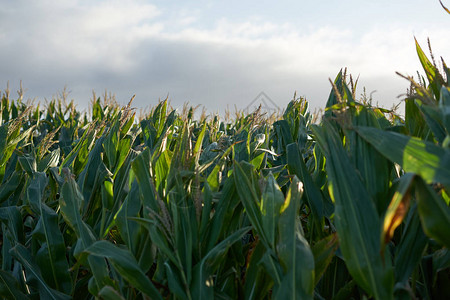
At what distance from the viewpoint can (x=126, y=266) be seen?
1010 millimetres

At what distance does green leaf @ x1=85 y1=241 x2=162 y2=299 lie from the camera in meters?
0.99

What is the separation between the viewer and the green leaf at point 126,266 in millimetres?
992

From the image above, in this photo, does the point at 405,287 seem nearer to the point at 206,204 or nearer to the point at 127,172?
the point at 206,204

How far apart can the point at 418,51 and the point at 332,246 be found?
0.66 m

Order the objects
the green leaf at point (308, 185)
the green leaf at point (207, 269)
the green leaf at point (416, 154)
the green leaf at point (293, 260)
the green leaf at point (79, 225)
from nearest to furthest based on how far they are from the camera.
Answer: the green leaf at point (416, 154) → the green leaf at point (293, 260) → the green leaf at point (207, 269) → the green leaf at point (79, 225) → the green leaf at point (308, 185)

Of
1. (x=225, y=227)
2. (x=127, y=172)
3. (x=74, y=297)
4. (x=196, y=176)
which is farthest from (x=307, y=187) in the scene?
(x=74, y=297)

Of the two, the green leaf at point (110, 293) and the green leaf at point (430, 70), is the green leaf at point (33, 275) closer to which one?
the green leaf at point (110, 293)

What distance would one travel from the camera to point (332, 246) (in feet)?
3.07

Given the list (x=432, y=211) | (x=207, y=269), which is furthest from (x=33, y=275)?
(x=432, y=211)

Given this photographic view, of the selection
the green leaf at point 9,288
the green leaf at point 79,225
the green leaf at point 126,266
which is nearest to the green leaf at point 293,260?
the green leaf at point 126,266

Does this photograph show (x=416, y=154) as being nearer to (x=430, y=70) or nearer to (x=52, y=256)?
(x=430, y=70)

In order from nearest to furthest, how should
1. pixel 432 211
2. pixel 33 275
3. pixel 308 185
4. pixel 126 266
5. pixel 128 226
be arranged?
pixel 432 211, pixel 126 266, pixel 128 226, pixel 308 185, pixel 33 275

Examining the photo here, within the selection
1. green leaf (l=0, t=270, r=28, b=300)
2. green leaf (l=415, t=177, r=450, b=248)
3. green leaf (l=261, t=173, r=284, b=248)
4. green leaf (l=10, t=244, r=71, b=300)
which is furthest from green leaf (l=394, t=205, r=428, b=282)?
green leaf (l=0, t=270, r=28, b=300)

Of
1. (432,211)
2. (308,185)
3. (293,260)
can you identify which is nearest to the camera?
(432,211)
